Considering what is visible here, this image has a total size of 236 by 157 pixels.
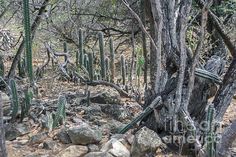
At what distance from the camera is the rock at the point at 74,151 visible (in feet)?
12.5

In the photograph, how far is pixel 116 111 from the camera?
16.5ft

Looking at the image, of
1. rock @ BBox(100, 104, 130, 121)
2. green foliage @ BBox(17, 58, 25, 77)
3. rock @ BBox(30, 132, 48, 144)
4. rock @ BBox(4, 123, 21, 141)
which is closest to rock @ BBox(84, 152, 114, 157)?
rock @ BBox(30, 132, 48, 144)

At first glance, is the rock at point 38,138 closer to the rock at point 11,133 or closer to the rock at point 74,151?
the rock at point 11,133

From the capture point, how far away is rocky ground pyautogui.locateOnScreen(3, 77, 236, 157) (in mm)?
3736

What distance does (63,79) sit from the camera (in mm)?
7176

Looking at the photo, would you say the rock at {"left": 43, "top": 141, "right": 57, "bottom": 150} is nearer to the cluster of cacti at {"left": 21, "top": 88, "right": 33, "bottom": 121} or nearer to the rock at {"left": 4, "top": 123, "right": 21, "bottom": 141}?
the rock at {"left": 4, "top": 123, "right": 21, "bottom": 141}

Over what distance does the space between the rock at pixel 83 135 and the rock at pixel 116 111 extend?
933 millimetres

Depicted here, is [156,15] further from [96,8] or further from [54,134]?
[96,8]

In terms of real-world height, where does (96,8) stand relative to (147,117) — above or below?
above

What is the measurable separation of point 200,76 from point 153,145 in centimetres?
73

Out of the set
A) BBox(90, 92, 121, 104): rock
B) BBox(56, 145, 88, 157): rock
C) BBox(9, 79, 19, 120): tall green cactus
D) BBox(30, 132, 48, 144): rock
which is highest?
BBox(9, 79, 19, 120): tall green cactus

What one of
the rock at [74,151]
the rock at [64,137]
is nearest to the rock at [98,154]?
the rock at [74,151]

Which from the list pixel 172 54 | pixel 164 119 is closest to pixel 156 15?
pixel 172 54

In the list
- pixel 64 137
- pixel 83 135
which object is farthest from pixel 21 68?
pixel 83 135
